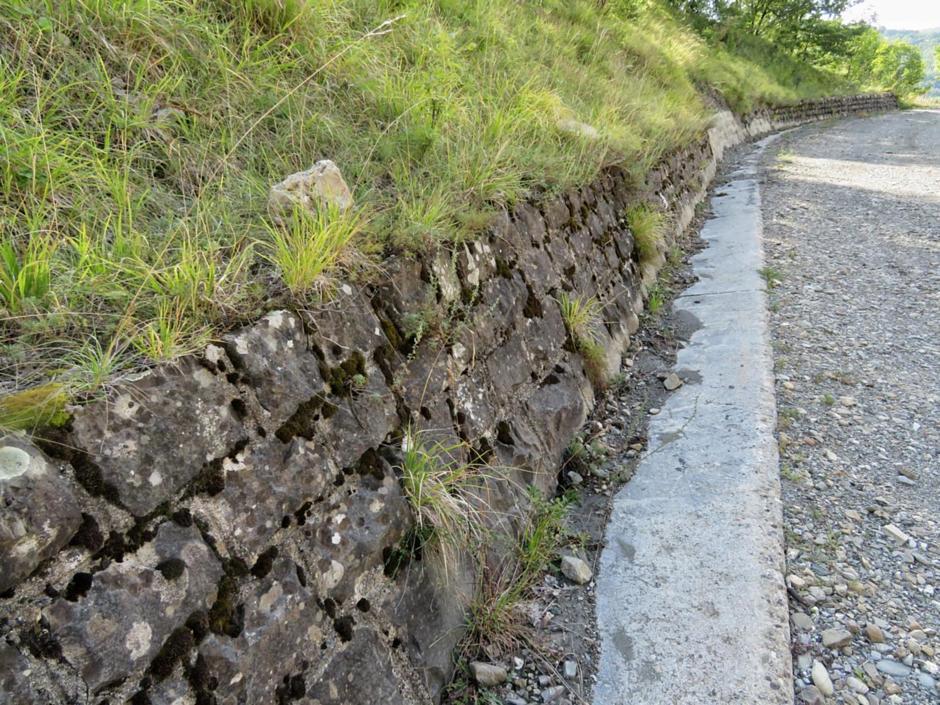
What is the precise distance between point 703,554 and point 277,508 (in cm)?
197

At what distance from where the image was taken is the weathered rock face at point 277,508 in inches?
54.1

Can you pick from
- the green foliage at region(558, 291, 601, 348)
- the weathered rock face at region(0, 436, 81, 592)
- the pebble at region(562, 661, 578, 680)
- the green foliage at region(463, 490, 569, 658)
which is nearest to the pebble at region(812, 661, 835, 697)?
the pebble at region(562, 661, 578, 680)

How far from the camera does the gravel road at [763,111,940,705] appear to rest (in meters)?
2.42

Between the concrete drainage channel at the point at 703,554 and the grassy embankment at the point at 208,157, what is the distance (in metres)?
1.74

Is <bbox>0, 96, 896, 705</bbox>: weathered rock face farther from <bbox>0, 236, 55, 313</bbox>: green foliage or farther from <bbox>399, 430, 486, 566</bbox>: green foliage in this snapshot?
<bbox>0, 236, 55, 313</bbox>: green foliage

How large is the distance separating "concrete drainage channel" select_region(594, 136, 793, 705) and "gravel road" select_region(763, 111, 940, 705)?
18cm

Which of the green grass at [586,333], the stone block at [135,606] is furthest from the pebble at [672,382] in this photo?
the stone block at [135,606]

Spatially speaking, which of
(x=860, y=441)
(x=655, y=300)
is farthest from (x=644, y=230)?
(x=860, y=441)

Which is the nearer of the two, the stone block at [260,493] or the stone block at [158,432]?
the stone block at [158,432]

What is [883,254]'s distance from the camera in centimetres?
653

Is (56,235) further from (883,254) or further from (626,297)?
(883,254)

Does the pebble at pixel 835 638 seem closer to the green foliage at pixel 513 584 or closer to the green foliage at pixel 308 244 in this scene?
the green foliage at pixel 513 584

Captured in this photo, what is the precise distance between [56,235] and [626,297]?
403 cm

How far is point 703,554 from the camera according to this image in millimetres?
2758
